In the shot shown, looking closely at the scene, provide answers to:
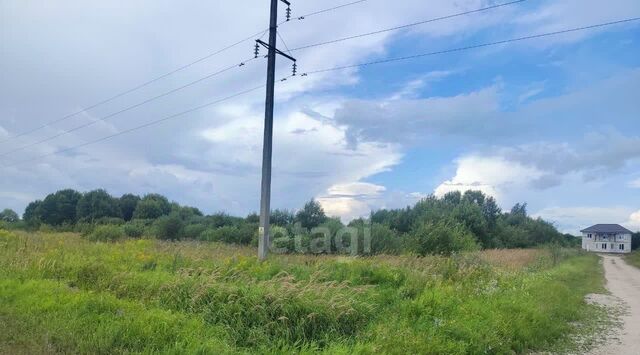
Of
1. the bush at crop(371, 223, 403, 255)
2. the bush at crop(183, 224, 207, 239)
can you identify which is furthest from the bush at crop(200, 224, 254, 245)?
the bush at crop(371, 223, 403, 255)

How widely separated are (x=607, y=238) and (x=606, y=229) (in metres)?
2.90

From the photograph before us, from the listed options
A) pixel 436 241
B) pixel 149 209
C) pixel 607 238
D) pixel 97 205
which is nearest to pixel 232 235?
pixel 436 241

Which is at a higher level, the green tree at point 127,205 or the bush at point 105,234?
the green tree at point 127,205

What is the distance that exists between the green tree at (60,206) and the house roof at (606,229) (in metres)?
108

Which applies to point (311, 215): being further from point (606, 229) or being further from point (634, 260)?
point (606, 229)

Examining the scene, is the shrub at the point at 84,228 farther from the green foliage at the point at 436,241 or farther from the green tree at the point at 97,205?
Result: the green tree at the point at 97,205

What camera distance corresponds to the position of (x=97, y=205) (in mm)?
61812

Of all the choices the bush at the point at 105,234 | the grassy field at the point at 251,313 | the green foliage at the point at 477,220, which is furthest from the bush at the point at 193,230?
the grassy field at the point at 251,313

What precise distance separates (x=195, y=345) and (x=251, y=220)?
35.4 meters

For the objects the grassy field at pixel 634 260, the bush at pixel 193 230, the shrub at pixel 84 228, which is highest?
the shrub at pixel 84 228

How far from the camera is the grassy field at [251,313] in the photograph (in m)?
5.62

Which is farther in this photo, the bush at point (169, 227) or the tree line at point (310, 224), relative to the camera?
the bush at point (169, 227)

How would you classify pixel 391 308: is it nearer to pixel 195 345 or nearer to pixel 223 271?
pixel 223 271

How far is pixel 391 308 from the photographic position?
27.6 feet
